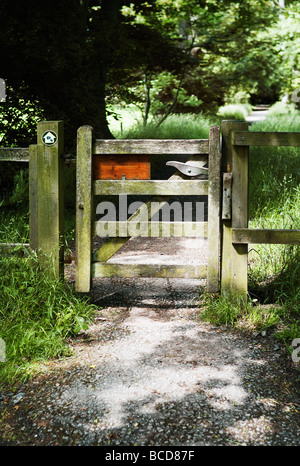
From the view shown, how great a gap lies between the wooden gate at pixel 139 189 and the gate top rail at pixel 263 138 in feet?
0.55

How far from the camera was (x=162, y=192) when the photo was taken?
452cm

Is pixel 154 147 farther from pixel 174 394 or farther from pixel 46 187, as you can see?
pixel 174 394

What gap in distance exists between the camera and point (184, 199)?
376 inches

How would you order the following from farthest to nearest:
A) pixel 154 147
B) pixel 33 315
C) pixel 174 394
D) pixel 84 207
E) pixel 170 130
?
pixel 170 130, pixel 84 207, pixel 154 147, pixel 33 315, pixel 174 394

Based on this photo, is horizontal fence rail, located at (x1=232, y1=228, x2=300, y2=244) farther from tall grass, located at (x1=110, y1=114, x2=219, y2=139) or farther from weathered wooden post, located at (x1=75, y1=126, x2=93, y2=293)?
tall grass, located at (x1=110, y1=114, x2=219, y2=139)

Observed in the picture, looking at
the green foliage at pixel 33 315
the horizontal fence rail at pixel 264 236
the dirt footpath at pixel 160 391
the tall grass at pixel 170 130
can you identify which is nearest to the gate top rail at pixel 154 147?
the horizontal fence rail at pixel 264 236

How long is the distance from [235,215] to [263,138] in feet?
2.10

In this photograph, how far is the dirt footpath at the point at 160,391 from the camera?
2.99 m

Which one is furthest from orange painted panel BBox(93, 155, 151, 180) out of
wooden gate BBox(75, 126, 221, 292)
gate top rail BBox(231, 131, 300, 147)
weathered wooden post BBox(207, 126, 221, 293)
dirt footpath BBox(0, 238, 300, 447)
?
dirt footpath BBox(0, 238, 300, 447)

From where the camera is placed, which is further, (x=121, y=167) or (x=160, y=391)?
(x=121, y=167)

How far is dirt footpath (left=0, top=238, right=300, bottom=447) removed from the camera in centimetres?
299

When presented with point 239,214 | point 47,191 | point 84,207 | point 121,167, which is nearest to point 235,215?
point 239,214

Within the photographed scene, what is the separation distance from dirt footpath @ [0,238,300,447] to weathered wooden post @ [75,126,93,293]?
1.29 feet
